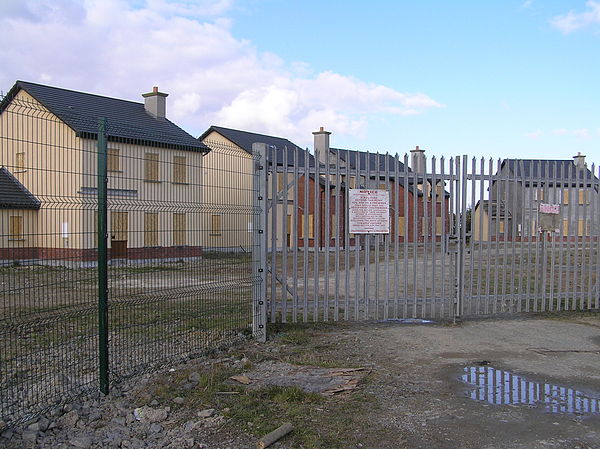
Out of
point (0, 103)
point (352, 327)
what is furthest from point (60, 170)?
Answer: point (352, 327)

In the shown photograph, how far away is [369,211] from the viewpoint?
888cm

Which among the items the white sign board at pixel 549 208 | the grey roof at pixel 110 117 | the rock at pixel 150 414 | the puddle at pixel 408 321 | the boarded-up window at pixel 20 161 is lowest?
the rock at pixel 150 414

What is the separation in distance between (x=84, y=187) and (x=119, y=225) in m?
0.74

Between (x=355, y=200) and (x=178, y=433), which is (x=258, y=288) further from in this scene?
(x=178, y=433)

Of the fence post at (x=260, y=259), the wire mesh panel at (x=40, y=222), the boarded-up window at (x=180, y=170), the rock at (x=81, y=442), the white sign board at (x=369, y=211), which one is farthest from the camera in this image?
the white sign board at (x=369, y=211)

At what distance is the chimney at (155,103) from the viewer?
2853cm

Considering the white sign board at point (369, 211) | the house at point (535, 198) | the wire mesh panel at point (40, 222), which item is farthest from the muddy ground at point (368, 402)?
the house at point (535, 198)

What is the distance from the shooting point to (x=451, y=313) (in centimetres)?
954

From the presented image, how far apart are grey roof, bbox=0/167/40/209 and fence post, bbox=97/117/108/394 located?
0.71 m

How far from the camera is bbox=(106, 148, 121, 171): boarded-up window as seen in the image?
19.8 ft

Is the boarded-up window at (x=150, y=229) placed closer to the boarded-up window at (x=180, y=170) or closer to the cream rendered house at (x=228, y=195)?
the boarded-up window at (x=180, y=170)

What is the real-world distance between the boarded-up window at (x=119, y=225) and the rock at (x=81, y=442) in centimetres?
215

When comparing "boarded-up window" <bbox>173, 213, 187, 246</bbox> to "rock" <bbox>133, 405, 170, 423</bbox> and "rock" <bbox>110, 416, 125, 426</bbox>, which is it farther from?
"rock" <bbox>110, 416, 125, 426</bbox>

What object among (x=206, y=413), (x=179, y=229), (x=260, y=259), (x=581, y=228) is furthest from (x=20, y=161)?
(x=581, y=228)
